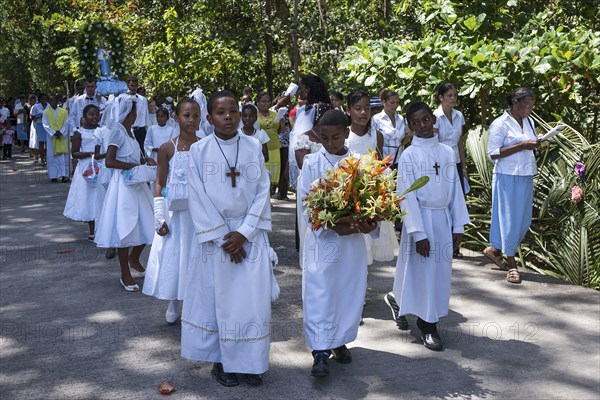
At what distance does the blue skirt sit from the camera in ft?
27.4

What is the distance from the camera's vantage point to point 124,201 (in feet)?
26.0

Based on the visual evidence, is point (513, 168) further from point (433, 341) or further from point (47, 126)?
point (47, 126)

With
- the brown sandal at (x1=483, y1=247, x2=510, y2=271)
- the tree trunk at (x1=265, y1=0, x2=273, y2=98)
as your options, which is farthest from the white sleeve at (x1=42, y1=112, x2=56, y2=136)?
the brown sandal at (x1=483, y1=247, x2=510, y2=271)

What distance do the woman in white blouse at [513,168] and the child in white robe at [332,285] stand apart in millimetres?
3070

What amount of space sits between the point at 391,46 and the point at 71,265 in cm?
514

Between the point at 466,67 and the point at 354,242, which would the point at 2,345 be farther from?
the point at 466,67

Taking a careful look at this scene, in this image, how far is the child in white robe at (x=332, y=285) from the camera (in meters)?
5.53

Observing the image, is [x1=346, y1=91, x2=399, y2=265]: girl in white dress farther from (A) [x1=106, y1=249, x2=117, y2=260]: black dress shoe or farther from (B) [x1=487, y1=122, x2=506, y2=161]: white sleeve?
(A) [x1=106, y1=249, x2=117, y2=260]: black dress shoe

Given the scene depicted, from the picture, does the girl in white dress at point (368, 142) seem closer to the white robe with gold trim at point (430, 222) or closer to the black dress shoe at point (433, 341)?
the white robe with gold trim at point (430, 222)

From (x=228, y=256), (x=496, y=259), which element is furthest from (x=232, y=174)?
(x=496, y=259)

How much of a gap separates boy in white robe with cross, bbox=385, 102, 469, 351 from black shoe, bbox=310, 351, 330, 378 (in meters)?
1.04

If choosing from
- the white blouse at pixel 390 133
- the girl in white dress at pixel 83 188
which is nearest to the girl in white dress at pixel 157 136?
the girl in white dress at pixel 83 188

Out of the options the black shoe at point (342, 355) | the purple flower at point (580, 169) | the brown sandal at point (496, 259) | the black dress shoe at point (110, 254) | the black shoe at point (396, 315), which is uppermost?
the purple flower at point (580, 169)

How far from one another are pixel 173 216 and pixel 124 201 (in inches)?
60.2
